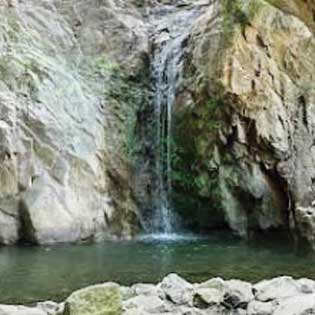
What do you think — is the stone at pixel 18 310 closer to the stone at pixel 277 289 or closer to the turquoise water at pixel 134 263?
the turquoise water at pixel 134 263

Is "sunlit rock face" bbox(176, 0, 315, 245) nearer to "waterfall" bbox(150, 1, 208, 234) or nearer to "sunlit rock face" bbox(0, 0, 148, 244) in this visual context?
"waterfall" bbox(150, 1, 208, 234)

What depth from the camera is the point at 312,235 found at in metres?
13.5

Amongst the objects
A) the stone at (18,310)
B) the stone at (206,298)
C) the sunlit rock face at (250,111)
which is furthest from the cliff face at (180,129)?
the stone at (18,310)

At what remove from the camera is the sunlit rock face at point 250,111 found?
1499 cm

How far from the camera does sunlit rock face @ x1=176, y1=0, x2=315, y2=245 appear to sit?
1499 cm

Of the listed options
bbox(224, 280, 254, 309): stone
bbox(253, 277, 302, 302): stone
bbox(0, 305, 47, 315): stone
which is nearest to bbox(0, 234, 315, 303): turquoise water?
bbox(0, 305, 47, 315): stone

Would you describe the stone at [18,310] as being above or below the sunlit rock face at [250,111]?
below

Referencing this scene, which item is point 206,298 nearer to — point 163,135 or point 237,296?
point 237,296

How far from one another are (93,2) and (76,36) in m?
0.99

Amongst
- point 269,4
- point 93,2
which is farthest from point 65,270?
point 93,2

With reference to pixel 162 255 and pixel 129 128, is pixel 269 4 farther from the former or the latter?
pixel 162 255

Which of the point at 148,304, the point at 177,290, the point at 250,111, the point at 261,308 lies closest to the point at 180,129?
the point at 250,111

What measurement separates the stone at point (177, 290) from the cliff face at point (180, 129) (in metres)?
5.31

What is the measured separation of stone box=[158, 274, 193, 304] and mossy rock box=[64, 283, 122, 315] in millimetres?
1109
